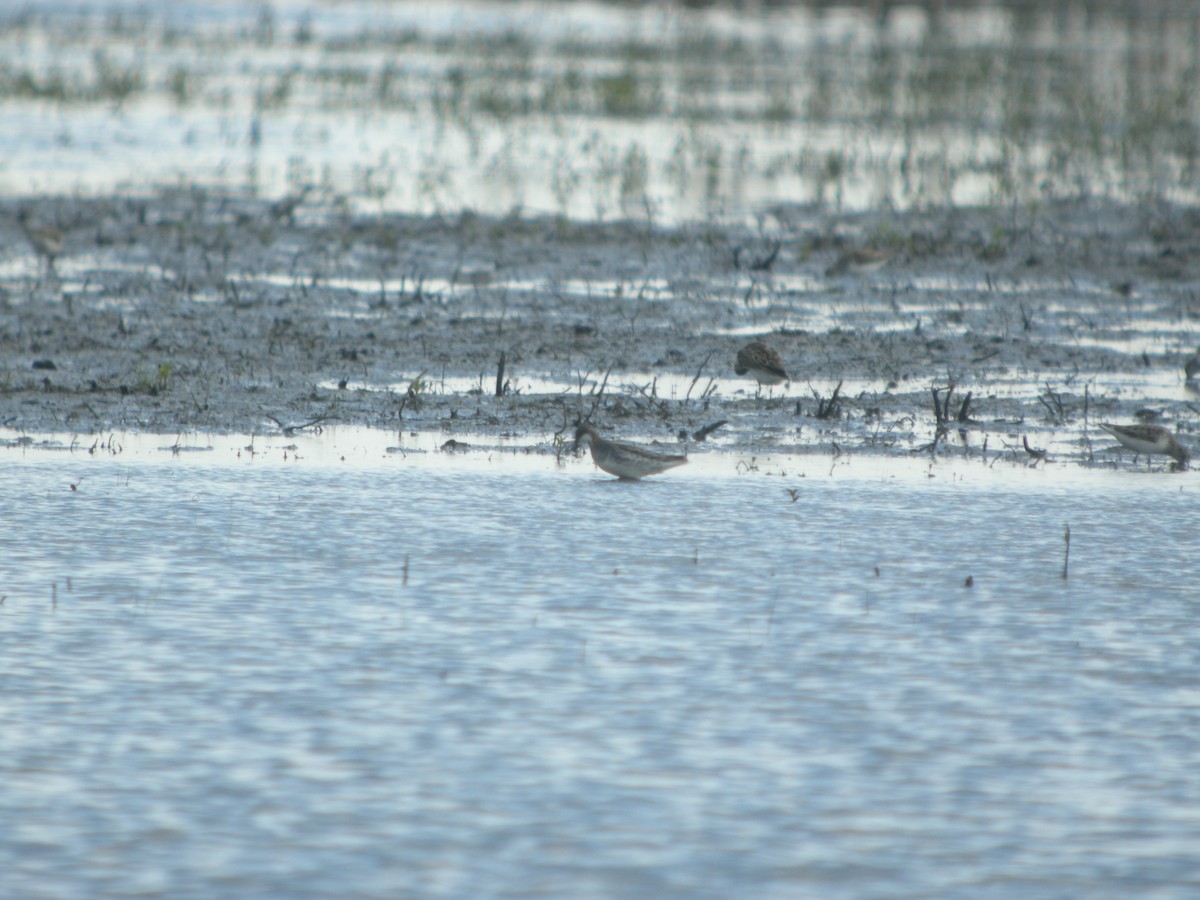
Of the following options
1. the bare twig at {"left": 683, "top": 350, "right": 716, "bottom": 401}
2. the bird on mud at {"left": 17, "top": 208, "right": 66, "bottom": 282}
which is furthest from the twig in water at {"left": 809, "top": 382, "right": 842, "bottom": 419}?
the bird on mud at {"left": 17, "top": 208, "right": 66, "bottom": 282}

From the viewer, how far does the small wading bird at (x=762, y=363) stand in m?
10.7

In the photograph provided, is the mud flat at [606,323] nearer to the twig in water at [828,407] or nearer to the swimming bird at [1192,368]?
the twig in water at [828,407]

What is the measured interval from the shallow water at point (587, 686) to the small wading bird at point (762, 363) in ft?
6.67

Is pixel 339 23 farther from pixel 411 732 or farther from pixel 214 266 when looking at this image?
pixel 411 732

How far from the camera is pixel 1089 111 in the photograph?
2377 cm

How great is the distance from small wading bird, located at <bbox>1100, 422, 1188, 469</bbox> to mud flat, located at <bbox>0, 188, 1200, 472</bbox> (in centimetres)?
35

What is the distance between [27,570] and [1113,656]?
13.3 feet

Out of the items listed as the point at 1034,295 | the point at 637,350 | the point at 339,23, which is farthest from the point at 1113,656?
the point at 339,23

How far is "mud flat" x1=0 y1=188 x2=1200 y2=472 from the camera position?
10102mm

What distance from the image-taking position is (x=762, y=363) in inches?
420

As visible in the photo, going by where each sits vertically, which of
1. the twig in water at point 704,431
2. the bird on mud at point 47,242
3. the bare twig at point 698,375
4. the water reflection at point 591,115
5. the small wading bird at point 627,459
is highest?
the water reflection at point 591,115

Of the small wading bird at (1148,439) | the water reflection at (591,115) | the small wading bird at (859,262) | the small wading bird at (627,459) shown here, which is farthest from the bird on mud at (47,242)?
the small wading bird at (1148,439)

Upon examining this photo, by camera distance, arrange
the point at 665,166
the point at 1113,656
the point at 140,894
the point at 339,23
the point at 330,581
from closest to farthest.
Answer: the point at 140,894 → the point at 1113,656 → the point at 330,581 → the point at 665,166 → the point at 339,23

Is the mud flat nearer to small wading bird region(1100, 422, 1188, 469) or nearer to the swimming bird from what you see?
the swimming bird
